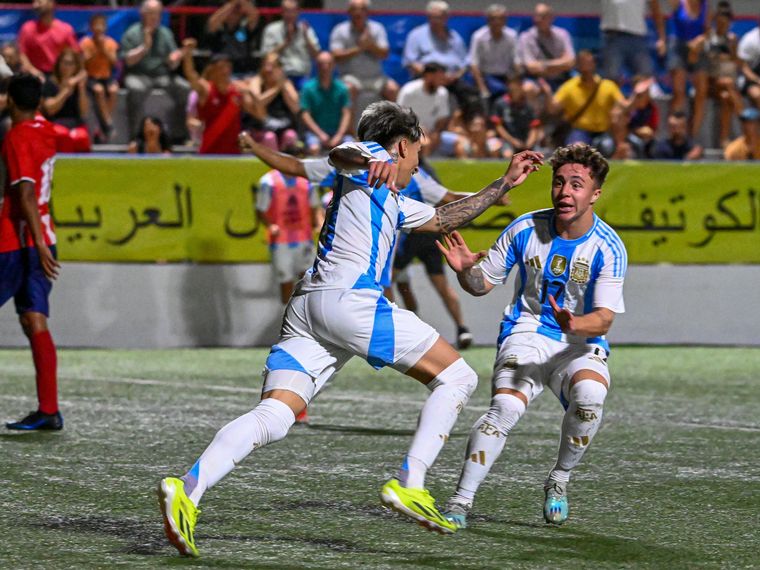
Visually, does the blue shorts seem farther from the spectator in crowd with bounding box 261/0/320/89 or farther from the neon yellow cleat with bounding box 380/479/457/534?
the spectator in crowd with bounding box 261/0/320/89

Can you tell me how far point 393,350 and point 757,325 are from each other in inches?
391

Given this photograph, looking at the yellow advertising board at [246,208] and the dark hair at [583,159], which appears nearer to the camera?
the dark hair at [583,159]

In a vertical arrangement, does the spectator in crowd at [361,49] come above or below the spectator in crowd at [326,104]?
above

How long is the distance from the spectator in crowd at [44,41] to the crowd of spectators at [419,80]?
16 mm

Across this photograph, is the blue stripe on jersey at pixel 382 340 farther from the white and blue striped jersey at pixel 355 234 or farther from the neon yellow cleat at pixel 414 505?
the neon yellow cleat at pixel 414 505

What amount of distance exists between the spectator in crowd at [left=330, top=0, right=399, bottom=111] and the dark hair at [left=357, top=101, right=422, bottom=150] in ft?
37.5

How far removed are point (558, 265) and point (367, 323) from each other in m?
1.10

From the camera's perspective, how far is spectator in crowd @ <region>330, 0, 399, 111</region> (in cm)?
1758

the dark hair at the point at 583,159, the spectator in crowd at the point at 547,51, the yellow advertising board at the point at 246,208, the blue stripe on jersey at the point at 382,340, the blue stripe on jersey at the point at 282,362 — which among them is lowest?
the yellow advertising board at the point at 246,208

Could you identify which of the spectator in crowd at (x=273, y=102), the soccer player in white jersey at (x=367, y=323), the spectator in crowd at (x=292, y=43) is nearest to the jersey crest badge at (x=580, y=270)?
the soccer player in white jersey at (x=367, y=323)

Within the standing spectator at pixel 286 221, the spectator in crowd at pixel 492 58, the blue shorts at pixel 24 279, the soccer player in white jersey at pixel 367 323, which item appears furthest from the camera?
the spectator in crowd at pixel 492 58

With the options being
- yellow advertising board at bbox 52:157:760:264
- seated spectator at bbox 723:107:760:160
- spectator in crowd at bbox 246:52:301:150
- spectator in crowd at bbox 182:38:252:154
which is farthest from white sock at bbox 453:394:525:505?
seated spectator at bbox 723:107:760:160

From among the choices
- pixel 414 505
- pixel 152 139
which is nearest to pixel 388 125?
pixel 414 505

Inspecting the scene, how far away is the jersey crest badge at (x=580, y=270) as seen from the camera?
651 centimetres
